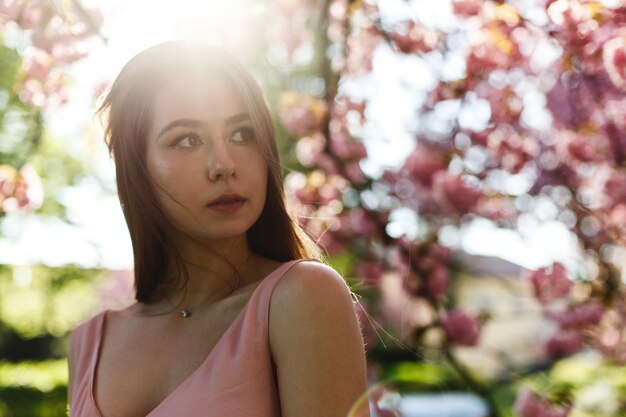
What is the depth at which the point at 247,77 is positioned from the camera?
1.63 m

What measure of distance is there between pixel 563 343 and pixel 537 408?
3.84 ft

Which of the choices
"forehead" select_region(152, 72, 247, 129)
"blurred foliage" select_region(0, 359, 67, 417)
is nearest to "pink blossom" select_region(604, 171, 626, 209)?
"forehead" select_region(152, 72, 247, 129)

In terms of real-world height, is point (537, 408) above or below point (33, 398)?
above

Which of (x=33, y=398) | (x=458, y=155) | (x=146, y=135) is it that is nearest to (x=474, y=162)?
(x=458, y=155)

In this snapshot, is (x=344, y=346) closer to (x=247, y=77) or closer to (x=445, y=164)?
(x=247, y=77)

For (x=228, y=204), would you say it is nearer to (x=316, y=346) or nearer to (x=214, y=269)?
(x=214, y=269)

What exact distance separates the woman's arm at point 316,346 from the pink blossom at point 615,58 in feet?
8.52

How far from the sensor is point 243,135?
1598 mm

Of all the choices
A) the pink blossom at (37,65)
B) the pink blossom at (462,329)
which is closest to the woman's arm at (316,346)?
the pink blossom at (37,65)

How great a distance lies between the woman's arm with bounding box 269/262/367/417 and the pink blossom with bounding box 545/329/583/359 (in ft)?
11.4

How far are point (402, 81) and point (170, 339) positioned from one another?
3.34m

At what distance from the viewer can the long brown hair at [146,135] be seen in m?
1.62

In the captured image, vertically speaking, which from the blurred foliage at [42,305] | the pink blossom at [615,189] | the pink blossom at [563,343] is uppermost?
the pink blossom at [615,189]

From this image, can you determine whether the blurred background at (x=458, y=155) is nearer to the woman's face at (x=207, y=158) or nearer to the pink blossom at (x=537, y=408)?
the pink blossom at (x=537, y=408)
